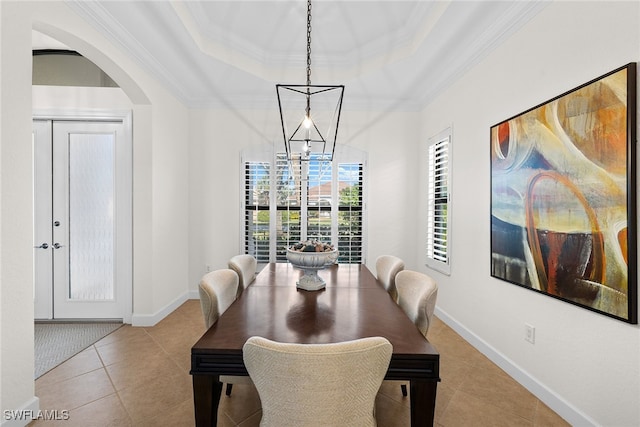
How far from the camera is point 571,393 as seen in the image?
1.82 m

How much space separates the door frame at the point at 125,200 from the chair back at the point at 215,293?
1977 millimetres

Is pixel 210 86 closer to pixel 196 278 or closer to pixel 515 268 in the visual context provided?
pixel 196 278

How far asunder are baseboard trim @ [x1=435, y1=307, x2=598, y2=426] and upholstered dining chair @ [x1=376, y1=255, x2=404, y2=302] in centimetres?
104

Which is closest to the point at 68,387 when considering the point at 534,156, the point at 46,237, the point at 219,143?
the point at 46,237

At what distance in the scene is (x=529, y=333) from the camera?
2.16 metres

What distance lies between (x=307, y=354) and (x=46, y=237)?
3728 mm

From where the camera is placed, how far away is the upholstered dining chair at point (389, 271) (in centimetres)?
236

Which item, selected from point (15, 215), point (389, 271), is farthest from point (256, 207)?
point (15, 215)

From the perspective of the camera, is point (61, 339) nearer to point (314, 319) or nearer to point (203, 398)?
point (203, 398)

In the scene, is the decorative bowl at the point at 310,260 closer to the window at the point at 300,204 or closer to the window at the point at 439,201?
the window at the point at 439,201

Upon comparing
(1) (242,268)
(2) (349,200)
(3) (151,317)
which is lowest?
(3) (151,317)

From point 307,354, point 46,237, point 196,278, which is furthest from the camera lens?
point 196,278

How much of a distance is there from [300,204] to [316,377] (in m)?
3.40

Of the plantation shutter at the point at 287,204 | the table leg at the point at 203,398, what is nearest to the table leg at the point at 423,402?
the table leg at the point at 203,398
